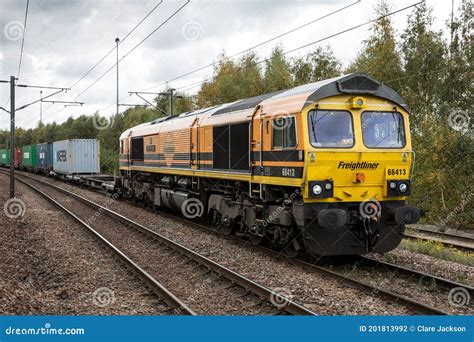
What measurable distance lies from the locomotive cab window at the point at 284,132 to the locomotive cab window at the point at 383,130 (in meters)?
1.52

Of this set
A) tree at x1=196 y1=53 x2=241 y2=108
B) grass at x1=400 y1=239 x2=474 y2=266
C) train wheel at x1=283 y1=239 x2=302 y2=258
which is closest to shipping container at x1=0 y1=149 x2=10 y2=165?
tree at x1=196 y1=53 x2=241 y2=108

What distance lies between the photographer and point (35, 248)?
13.3 meters

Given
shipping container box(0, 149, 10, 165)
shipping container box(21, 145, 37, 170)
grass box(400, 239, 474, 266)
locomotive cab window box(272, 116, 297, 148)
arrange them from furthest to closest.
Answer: shipping container box(0, 149, 10, 165)
shipping container box(21, 145, 37, 170)
grass box(400, 239, 474, 266)
locomotive cab window box(272, 116, 297, 148)

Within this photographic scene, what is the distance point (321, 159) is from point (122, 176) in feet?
57.5

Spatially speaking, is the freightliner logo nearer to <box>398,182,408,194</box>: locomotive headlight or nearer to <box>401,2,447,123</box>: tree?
<box>398,182,408,194</box>: locomotive headlight

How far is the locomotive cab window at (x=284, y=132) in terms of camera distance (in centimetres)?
1043

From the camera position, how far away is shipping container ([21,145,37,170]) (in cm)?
5383

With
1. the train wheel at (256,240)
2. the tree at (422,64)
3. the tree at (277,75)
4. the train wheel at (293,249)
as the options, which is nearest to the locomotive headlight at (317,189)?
the train wheel at (293,249)

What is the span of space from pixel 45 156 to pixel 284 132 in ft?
133

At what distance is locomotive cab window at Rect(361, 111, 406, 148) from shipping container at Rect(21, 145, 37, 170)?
48.5 meters

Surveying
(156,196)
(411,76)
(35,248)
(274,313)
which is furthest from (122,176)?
(274,313)

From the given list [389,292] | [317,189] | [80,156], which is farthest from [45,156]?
[389,292]

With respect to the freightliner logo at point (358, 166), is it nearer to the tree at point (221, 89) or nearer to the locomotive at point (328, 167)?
the locomotive at point (328, 167)

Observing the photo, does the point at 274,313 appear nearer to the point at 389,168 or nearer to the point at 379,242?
the point at 379,242
